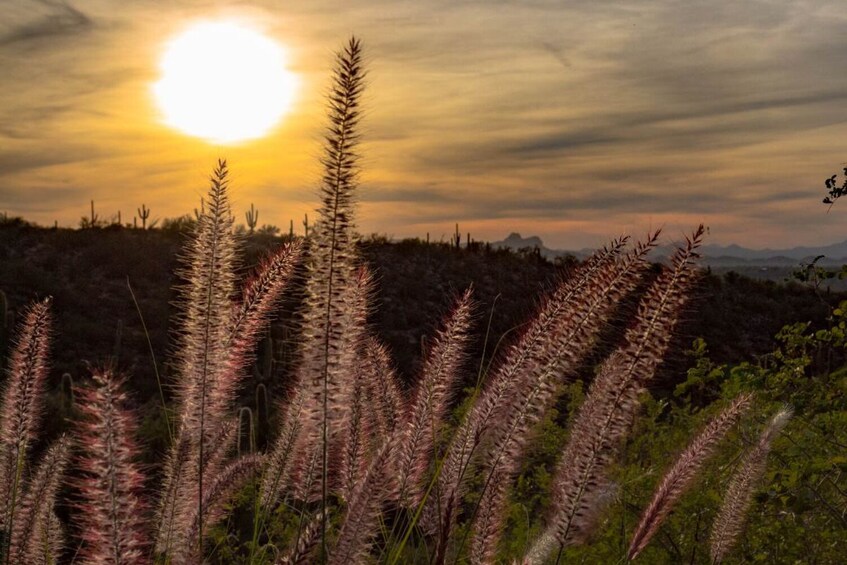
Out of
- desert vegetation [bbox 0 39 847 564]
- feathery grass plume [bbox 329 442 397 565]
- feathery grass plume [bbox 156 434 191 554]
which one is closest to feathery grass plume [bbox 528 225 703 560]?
desert vegetation [bbox 0 39 847 564]

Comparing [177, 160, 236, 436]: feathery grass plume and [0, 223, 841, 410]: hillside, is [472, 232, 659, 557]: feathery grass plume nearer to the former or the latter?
[177, 160, 236, 436]: feathery grass plume

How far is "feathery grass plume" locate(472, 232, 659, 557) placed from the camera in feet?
9.57

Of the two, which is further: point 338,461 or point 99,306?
point 99,306

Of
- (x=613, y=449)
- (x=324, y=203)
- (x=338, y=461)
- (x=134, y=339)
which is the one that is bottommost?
(x=134, y=339)

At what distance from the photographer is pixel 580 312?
2939 mm

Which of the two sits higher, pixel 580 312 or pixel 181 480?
pixel 580 312

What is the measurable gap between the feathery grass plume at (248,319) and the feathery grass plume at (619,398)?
1144 mm

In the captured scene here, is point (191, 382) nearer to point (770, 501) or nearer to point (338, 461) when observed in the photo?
point (338, 461)

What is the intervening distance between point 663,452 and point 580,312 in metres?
6.72

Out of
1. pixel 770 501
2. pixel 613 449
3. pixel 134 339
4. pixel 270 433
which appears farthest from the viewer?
pixel 134 339

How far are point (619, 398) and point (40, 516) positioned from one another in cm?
224

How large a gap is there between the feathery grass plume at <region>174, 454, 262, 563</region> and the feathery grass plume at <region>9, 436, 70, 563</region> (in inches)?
24.4

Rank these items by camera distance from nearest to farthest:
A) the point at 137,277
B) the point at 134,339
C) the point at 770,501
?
the point at 770,501 → the point at 134,339 → the point at 137,277

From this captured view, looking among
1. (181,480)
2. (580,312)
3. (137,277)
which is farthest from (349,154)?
(137,277)
